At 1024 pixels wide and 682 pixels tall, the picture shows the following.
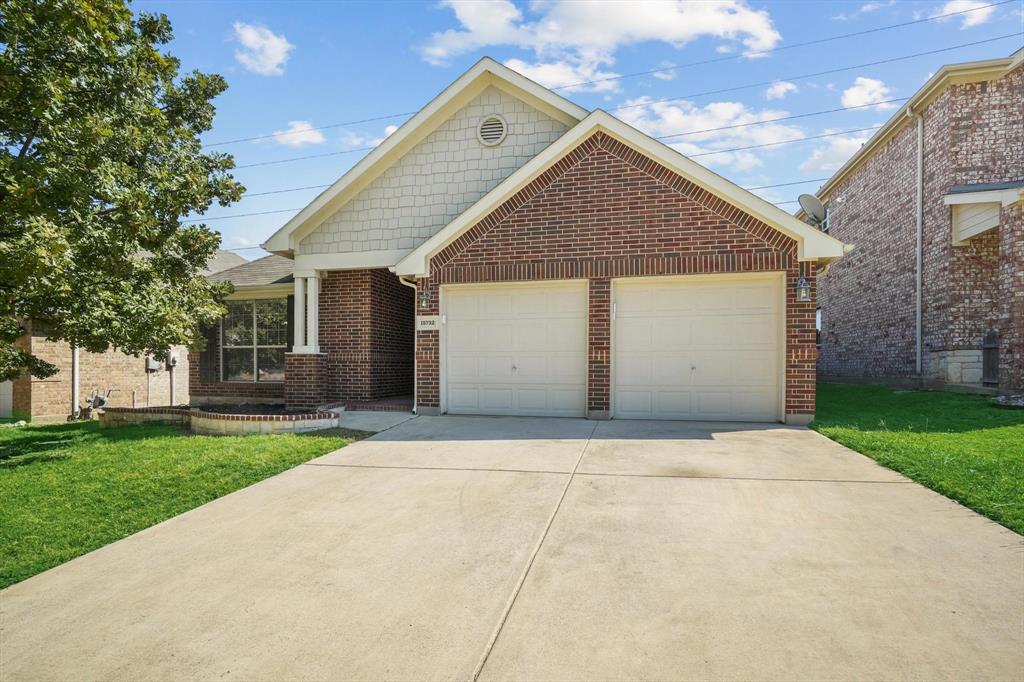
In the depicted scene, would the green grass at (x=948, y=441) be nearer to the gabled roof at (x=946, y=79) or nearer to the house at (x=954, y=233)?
the house at (x=954, y=233)

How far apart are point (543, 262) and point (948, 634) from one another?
7980 millimetres

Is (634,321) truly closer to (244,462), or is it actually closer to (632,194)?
(632,194)

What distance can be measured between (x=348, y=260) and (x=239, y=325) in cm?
411

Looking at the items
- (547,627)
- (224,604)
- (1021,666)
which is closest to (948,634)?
(1021,666)

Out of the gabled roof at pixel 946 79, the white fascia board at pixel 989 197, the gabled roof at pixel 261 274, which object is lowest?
the gabled roof at pixel 261 274

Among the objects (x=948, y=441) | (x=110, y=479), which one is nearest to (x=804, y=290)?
(x=948, y=441)

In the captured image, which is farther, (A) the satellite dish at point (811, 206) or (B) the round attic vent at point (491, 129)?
(A) the satellite dish at point (811, 206)

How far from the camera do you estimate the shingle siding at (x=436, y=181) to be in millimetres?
12016

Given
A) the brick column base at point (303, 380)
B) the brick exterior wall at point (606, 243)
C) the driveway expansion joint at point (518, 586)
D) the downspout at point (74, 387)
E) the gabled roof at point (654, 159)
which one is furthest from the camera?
the downspout at point (74, 387)

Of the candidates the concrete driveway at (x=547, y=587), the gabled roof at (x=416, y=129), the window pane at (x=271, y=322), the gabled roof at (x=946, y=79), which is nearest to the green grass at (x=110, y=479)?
the concrete driveway at (x=547, y=587)

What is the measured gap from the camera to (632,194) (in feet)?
32.6

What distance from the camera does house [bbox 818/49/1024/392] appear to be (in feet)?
37.8

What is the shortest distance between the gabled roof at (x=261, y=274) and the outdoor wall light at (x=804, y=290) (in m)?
10.7

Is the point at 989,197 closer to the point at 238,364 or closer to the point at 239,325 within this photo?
the point at 239,325
